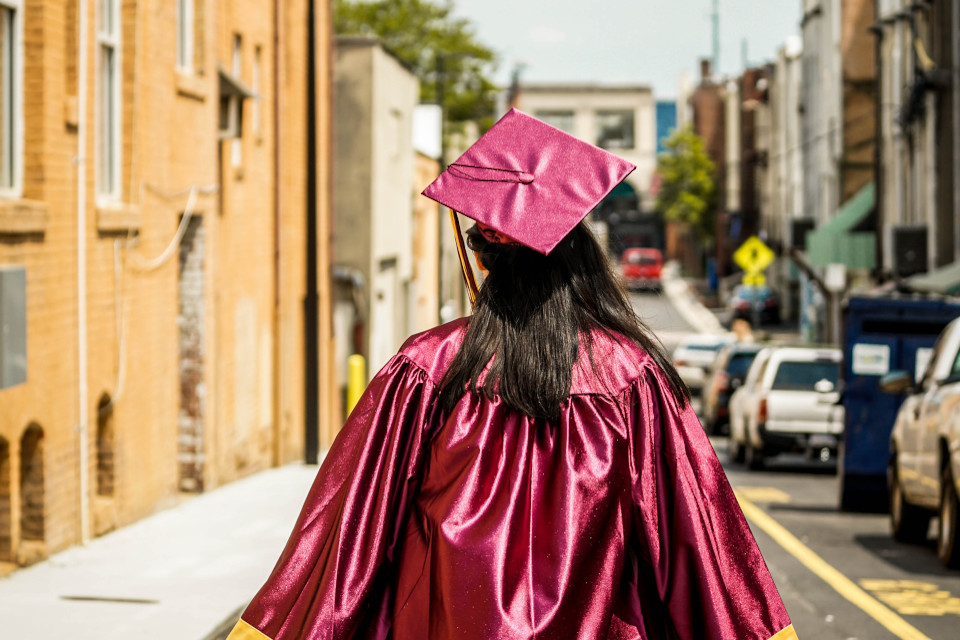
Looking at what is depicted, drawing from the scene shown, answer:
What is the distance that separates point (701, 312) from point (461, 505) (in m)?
60.6

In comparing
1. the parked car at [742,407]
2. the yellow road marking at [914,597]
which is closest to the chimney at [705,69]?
the parked car at [742,407]

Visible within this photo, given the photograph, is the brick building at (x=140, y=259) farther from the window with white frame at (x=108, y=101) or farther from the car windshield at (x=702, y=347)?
the car windshield at (x=702, y=347)

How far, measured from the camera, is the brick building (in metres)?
9.29

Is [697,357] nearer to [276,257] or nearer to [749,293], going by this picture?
[276,257]

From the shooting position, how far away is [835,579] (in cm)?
958

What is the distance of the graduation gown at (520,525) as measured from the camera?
2.94 m

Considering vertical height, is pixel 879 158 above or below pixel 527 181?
above

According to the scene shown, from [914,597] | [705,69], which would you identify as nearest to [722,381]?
[914,597]

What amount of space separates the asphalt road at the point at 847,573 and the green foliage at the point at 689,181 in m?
60.8

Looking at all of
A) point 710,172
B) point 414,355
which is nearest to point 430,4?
point 710,172

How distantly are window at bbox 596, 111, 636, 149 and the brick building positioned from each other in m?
69.8

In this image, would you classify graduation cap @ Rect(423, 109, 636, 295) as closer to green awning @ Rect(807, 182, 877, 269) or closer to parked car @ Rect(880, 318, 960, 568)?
parked car @ Rect(880, 318, 960, 568)

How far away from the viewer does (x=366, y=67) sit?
26516 mm

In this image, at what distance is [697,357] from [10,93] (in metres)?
28.2
